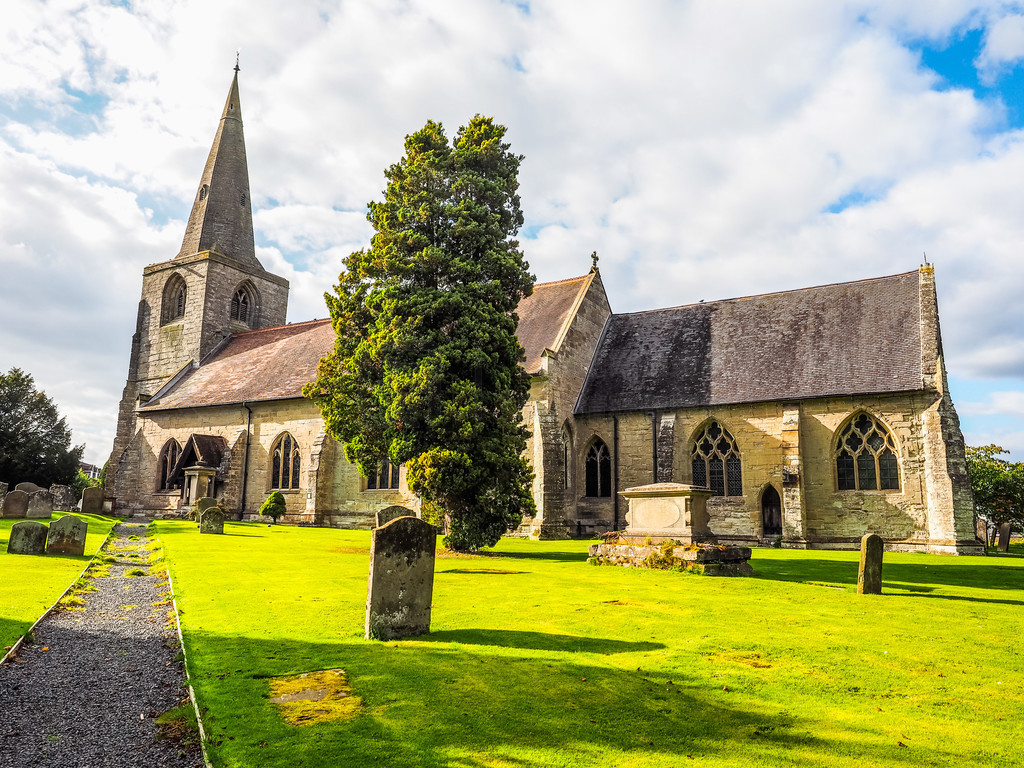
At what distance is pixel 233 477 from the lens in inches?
1352

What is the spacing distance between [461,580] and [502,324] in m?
8.53

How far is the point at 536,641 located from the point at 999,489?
1723 inches

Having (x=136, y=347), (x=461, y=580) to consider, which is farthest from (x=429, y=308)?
(x=136, y=347)

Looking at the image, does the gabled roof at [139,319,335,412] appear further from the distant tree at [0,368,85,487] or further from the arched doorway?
the arched doorway

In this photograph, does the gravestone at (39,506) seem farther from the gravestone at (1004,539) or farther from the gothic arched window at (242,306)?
the gravestone at (1004,539)

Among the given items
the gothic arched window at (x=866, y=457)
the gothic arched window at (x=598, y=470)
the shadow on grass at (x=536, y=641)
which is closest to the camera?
the shadow on grass at (x=536, y=641)

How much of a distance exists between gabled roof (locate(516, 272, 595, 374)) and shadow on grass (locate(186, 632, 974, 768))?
67.1 feet

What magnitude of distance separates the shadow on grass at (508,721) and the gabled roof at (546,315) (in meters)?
20.4

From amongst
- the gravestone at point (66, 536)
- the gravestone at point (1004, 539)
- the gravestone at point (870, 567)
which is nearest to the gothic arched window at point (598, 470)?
the gravestone at point (870, 567)

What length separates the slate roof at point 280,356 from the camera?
98.9 feet

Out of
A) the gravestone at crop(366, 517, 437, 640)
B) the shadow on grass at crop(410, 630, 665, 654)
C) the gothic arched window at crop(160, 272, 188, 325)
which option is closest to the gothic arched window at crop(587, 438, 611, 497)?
the shadow on grass at crop(410, 630, 665, 654)

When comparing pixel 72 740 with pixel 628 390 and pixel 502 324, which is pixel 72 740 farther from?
pixel 628 390

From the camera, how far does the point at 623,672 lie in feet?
22.1

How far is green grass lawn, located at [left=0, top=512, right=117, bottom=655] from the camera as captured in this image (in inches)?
338
